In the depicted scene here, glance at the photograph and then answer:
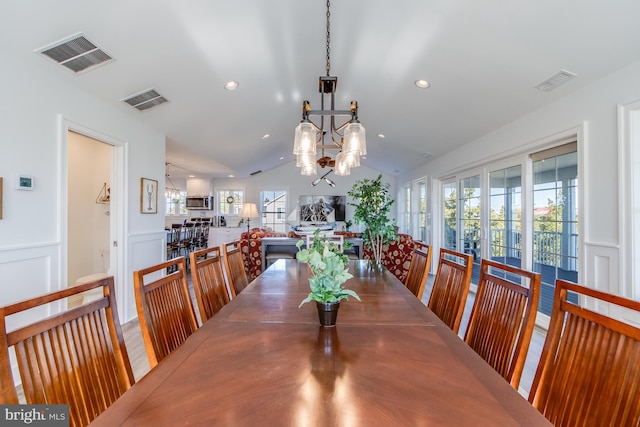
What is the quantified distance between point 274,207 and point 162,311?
7.89m

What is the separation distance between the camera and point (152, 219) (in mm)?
3879

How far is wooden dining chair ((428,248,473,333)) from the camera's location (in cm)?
162

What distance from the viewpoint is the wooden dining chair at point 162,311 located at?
1182mm

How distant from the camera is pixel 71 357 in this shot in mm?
921

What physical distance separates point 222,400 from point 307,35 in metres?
2.94

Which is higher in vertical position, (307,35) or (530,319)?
(307,35)

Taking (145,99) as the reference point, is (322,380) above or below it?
below

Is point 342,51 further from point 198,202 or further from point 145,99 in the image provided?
point 198,202

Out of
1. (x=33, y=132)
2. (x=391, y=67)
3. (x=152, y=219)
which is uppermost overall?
(x=391, y=67)

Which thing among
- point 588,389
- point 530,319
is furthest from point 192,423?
point 530,319

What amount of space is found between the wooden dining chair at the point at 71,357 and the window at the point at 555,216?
366cm

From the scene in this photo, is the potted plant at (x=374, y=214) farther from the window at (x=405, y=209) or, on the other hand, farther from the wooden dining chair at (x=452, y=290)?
the window at (x=405, y=209)

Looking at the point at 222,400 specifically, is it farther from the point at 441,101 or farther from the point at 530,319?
the point at 441,101

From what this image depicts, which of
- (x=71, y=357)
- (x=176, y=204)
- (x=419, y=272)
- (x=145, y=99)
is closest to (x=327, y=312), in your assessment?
(x=71, y=357)
